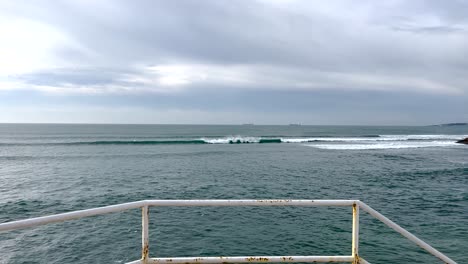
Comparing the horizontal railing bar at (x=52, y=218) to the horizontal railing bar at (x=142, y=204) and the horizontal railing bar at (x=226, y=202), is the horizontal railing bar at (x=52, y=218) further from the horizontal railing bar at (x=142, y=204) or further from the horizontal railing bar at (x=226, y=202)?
the horizontal railing bar at (x=226, y=202)

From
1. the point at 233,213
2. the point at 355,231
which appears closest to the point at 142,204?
the point at 355,231

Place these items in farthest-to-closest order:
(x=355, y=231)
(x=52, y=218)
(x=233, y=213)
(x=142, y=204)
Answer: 1. (x=233, y=213)
2. (x=355, y=231)
3. (x=142, y=204)
4. (x=52, y=218)

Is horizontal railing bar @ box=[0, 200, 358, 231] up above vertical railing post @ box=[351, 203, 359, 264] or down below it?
above

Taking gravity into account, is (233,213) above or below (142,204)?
below

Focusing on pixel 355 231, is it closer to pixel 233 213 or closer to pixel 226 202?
pixel 226 202

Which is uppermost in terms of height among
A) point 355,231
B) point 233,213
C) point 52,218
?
point 52,218

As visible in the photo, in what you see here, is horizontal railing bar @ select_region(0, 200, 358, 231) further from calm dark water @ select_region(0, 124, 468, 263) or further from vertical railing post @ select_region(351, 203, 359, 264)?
calm dark water @ select_region(0, 124, 468, 263)

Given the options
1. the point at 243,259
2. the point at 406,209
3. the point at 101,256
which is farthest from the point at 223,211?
the point at 243,259

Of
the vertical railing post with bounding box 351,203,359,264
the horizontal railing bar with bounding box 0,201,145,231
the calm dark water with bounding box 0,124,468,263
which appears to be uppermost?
the horizontal railing bar with bounding box 0,201,145,231

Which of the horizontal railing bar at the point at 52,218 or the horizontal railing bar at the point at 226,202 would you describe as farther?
the horizontal railing bar at the point at 226,202

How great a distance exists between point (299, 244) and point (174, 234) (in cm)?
428

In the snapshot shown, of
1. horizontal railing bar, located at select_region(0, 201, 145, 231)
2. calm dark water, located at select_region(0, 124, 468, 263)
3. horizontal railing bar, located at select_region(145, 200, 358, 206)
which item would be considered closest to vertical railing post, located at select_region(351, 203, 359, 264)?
horizontal railing bar, located at select_region(145, 200, 358, 206)

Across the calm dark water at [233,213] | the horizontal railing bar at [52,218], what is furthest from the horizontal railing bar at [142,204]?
the calm dark water at [233,213]

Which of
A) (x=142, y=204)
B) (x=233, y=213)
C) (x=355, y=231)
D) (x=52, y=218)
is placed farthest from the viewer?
(x=233, y=213)
